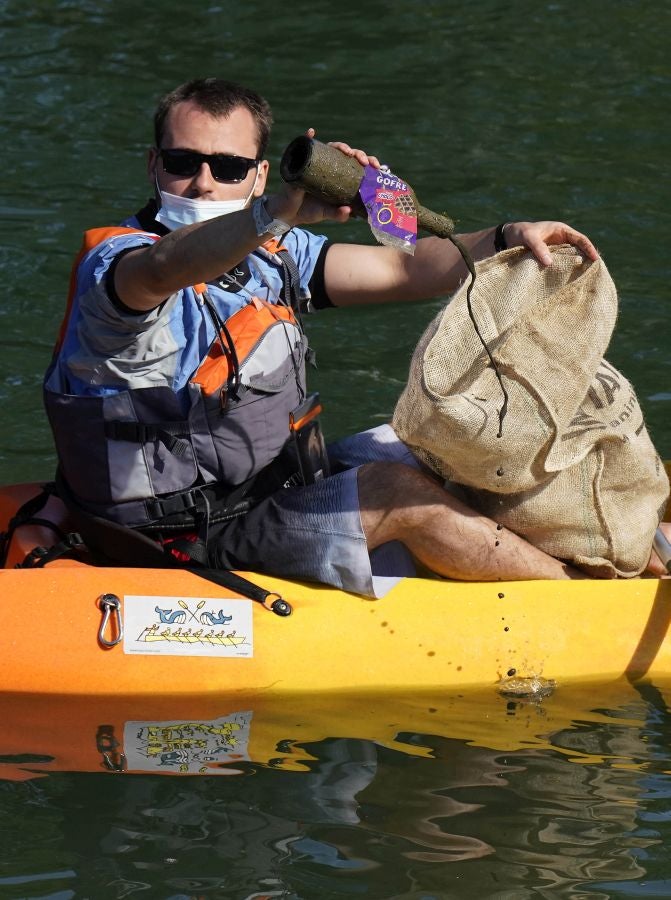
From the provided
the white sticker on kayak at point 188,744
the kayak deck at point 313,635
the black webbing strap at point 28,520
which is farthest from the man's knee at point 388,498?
the black webbing strap at point 28,520

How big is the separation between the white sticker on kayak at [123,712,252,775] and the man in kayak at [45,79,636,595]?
439 millimetres

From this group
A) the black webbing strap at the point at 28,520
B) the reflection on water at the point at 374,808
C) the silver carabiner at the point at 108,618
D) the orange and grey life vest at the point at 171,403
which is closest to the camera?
the reflection on water at the point at 374,808

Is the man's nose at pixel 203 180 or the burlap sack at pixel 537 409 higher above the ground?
the man's nose at pixel 203 180

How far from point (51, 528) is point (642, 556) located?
5.32 feet

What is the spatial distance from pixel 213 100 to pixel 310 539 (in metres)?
1.18

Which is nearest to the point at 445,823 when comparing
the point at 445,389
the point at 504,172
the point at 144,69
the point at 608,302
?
the point at 445,389

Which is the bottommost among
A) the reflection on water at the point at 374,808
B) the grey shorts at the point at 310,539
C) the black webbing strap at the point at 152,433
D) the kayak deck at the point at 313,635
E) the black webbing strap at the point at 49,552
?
the reflection on water at the point at 374,808

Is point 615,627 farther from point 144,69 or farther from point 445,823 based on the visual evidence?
point 144,69

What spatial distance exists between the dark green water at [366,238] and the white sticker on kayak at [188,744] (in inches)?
2.9

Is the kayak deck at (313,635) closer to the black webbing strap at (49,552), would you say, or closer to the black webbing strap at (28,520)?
the black webbing strap at (49,552)

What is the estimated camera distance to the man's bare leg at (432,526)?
3797 mm

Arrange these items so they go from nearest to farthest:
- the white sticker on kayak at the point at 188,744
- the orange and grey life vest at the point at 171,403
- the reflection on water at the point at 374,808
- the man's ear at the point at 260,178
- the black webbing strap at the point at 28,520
→ 1. the reflection on water at the point at 374,808
2. the white sticker on kayak at the point at 188,744
3. the orange and grey life vest at the point at 171,403
4. the man's ear at the point at 260,178
5. the black webbing strap at the point at 28,520

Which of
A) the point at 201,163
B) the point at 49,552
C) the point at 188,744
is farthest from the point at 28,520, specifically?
the point at 201,163

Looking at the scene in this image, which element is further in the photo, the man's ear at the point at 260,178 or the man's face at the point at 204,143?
the man's ear at the point at 260,178
